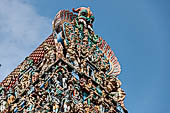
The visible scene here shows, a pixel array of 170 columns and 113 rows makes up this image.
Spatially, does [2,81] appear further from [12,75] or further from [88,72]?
[88,72]

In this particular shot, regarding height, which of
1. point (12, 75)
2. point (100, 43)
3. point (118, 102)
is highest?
point (100, 43)

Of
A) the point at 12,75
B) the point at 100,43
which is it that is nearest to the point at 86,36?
the point at 100,43

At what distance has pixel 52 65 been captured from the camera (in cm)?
1686

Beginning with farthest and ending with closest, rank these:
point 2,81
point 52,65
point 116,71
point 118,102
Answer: point 2,81
point 116,71
point 118,102
point 52,65

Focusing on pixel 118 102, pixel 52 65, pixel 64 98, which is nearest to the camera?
pixel 64 98

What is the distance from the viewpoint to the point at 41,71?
17.4m

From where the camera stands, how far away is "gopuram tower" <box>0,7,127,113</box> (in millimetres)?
16016

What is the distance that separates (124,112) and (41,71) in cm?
313

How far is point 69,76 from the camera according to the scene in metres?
16.5

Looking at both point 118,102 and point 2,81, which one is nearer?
point 118,102

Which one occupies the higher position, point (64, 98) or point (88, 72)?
point (88, 72)

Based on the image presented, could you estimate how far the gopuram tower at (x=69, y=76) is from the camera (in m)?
16.0

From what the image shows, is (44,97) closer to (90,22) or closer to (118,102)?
(118,102)

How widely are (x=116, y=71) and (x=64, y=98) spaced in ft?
13.3
